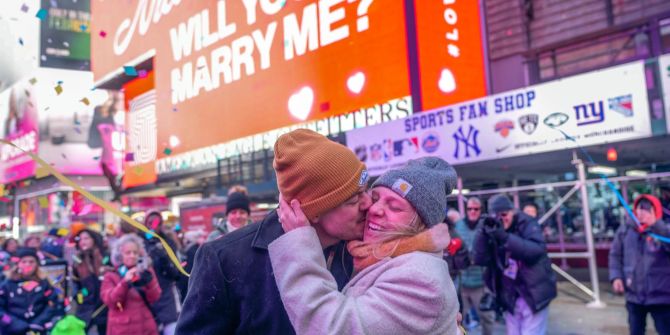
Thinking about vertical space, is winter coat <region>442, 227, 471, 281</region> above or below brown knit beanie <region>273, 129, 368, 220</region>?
below

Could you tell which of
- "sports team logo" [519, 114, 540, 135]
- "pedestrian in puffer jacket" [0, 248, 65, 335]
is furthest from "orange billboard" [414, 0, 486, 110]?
"pedestrian in puffer jacket" [0, 248, 65, 335]

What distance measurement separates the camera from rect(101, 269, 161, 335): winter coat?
5.85 metres

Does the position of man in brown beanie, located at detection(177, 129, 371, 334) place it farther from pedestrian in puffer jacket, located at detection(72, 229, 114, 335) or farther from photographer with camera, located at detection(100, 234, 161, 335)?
pedestrian in puffer jacket, located at detection(72, 229, 114, 335)

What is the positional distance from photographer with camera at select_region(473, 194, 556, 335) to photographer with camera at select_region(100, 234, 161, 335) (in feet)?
11.9

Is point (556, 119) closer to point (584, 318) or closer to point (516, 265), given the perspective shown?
point (584, 318)

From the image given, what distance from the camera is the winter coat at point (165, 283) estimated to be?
636 cm

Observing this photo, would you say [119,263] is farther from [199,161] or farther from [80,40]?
[80,40]

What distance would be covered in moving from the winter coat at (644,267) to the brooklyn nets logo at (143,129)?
24682 mm

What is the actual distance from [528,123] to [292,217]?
8.27 metres

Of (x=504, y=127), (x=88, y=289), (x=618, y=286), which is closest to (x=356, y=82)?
(x=504, y=127)

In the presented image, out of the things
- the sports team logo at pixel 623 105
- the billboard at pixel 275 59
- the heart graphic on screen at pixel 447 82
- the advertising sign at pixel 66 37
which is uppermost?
the advertising sign at pixel 66 37

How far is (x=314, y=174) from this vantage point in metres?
1.84

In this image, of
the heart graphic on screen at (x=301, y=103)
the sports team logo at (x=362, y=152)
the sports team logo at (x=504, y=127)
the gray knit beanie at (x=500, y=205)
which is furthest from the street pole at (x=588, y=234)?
the heart graphic on screen at (x=301, y=103)

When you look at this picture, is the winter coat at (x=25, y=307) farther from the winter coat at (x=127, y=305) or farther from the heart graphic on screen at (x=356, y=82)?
the heart graphic on screen at (x=356, y=82)
